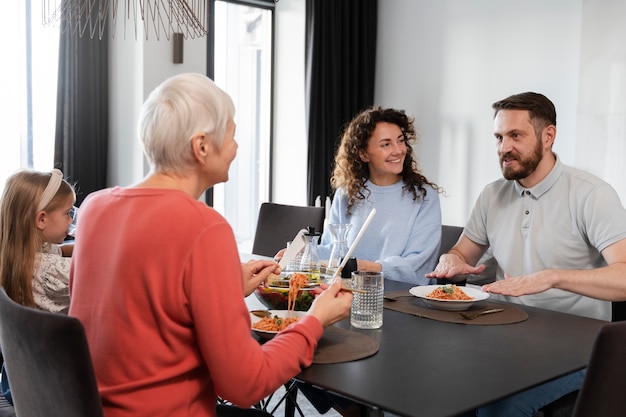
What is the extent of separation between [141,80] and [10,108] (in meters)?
0.73

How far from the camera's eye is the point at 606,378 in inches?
50.3

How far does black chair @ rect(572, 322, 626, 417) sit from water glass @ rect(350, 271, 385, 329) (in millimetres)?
583

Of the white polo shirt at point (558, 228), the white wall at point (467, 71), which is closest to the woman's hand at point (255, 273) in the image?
the white polo shirt at point (558, 228)

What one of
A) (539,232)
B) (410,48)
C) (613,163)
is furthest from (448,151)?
(539,232)

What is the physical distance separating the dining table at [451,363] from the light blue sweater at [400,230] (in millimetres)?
837

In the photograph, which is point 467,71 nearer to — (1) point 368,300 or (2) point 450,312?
(2) point 450,312

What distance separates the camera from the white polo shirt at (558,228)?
7.61 ft

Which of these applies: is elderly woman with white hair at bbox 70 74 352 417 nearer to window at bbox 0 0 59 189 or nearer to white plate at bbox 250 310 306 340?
white plate at bbox 250 310 306 340

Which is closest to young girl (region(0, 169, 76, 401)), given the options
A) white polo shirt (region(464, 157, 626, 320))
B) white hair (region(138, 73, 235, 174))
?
white hair (region(138, 73, 235, 174))

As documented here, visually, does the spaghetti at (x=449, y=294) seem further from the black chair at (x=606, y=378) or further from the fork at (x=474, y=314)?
the black chair at (x=606, y=378)

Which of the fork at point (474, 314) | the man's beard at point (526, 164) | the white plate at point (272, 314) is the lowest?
the fork at point (474, 314)

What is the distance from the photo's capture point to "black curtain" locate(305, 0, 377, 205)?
4840mm

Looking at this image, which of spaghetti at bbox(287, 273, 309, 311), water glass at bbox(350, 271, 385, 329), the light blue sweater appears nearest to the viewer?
water glass at bbox(350, 271, 385, 329)

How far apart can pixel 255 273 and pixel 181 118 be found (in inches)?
26.7
